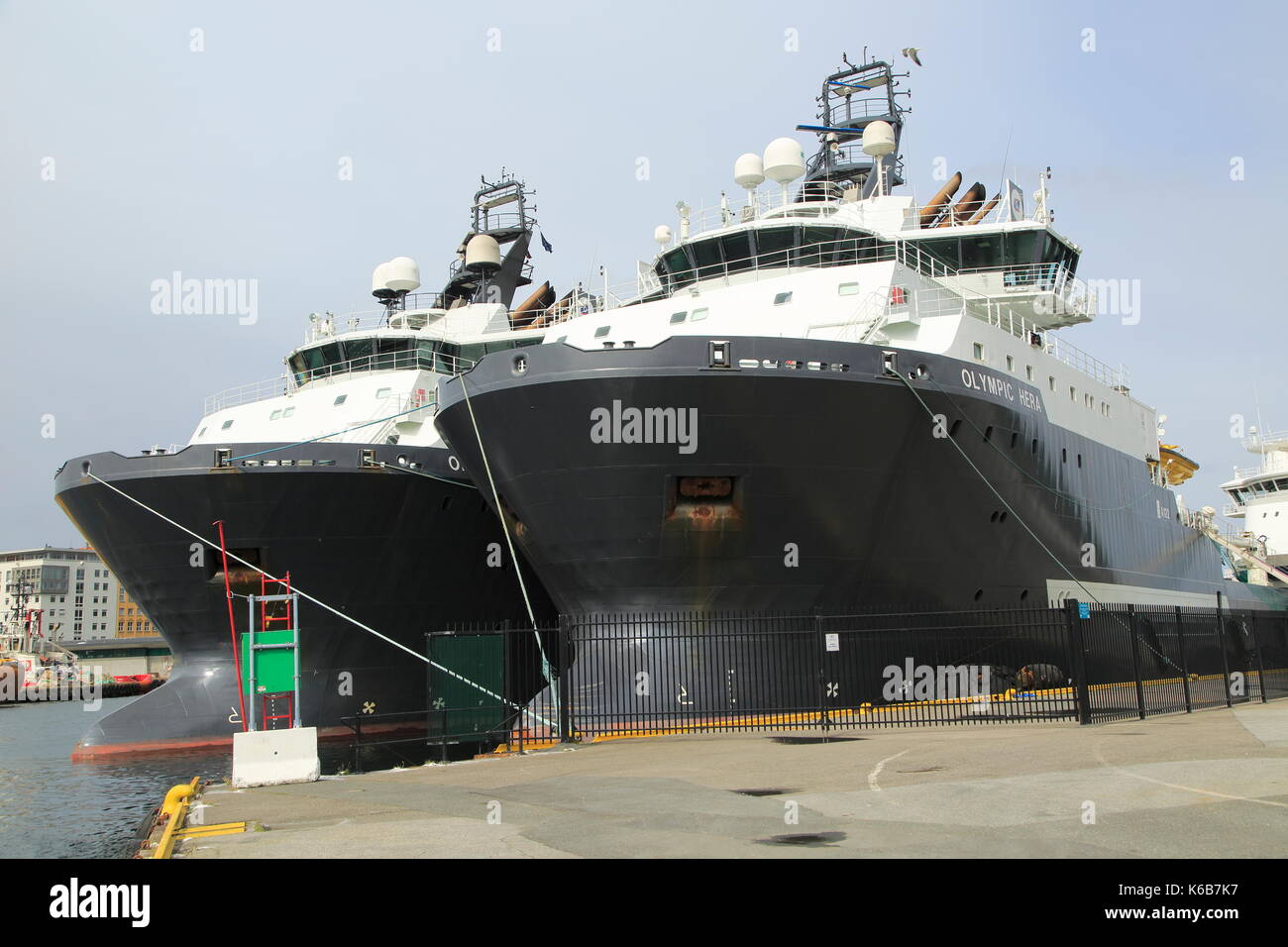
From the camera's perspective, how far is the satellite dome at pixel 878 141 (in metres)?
26.6

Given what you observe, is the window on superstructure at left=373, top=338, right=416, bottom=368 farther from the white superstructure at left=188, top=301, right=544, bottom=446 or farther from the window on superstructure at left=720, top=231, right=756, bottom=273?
the window on superstructure at left=720, top=231, right=756, bottom=273

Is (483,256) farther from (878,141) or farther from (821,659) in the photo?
(821,659)

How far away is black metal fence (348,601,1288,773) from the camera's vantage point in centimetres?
1611

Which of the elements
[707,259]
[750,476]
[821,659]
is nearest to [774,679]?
[821,659]

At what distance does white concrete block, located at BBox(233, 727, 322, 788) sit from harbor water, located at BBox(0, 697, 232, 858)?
160cm

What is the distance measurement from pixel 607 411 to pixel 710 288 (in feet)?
22.9

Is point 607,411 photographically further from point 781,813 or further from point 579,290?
point 579,290

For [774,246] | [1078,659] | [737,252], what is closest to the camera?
[1078,659]

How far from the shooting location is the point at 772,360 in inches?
645

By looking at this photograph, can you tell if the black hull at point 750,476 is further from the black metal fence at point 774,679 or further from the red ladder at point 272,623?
the red ladder at point 272,623

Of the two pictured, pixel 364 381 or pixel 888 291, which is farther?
pixel 364 381

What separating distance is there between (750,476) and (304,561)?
10.9 meters

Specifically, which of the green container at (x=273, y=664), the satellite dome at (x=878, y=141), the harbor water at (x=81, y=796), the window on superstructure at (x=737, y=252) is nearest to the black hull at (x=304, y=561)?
the harbor water at (x=81, y=796)

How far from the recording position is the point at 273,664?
1305 cm
